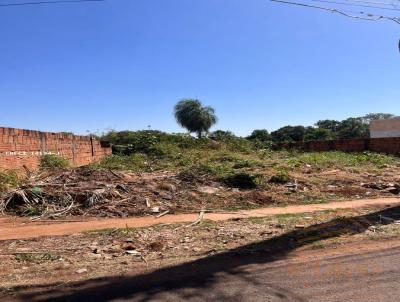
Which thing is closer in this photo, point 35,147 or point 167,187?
point 167,187

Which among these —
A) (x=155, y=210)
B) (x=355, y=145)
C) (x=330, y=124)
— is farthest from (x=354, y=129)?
(x=155, y=210)

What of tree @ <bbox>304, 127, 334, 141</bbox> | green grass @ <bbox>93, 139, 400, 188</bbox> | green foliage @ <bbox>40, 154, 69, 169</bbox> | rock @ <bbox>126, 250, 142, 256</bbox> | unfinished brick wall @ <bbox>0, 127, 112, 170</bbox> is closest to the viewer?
rock @ <bbox>126, 250, 142, 256</bbox>

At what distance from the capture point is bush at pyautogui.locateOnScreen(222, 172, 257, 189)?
46.7ft

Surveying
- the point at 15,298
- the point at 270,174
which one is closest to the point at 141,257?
the point at 15,298

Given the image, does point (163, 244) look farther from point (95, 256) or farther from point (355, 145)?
point (355, 145)

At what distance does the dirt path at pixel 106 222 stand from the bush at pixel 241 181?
87.5 inches

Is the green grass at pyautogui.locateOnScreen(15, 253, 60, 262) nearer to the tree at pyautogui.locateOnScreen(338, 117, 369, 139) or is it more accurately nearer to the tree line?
the tree line

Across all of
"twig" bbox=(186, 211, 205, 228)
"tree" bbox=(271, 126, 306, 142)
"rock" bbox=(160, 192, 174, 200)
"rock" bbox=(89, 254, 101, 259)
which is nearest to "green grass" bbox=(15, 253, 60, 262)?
"rock" bbox=(89, 254, 101, 259)

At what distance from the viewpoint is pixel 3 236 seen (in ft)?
28.9

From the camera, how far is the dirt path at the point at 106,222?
361 inches

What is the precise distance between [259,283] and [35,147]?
12.5m

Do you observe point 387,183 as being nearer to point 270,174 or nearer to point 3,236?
point 270,174

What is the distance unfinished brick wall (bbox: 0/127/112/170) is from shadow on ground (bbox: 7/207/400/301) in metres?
8.77

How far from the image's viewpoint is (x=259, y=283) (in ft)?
18.2
